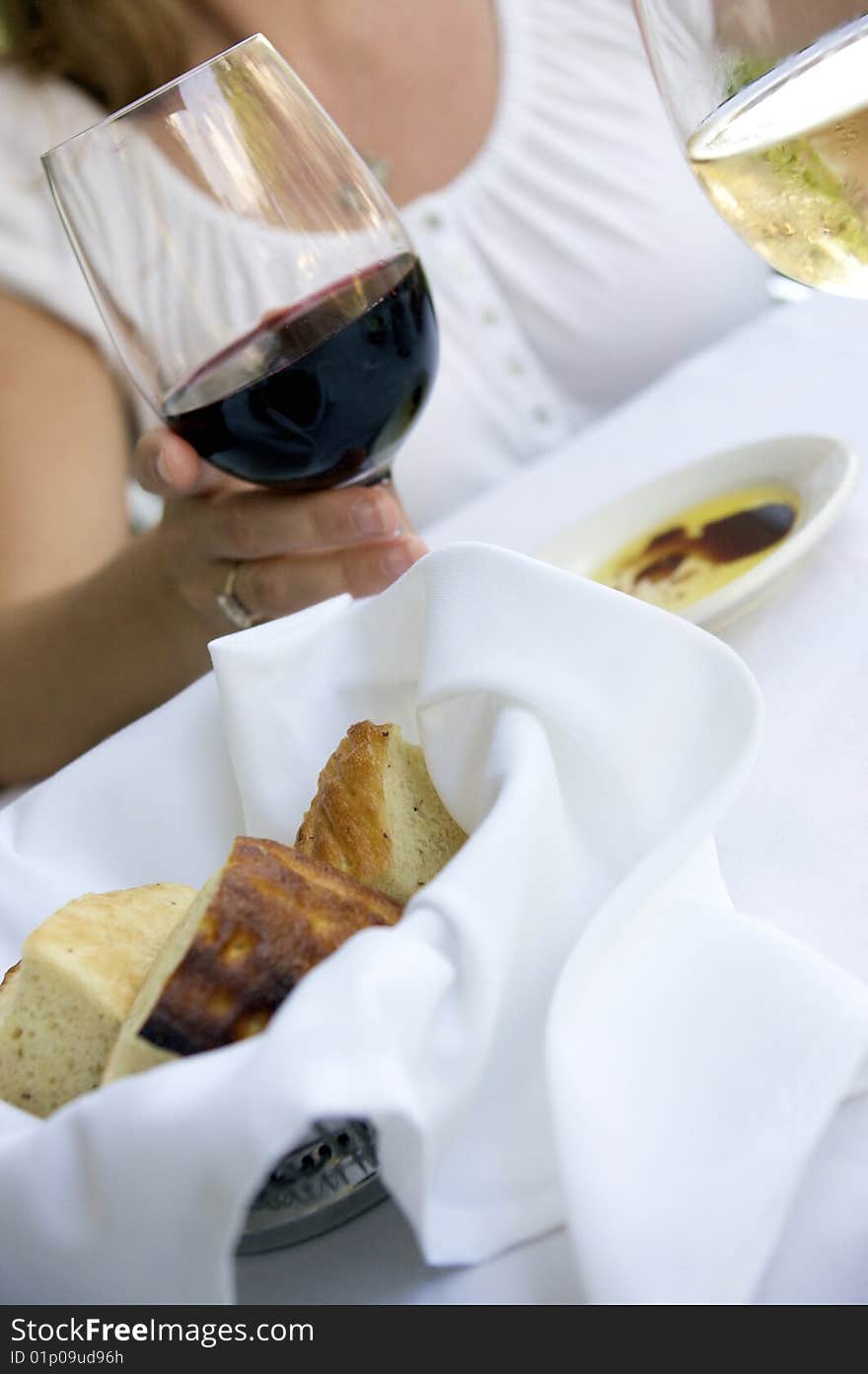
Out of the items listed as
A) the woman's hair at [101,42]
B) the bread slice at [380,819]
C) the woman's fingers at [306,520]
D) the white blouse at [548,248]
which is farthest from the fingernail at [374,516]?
the woman's hair at [101,42]

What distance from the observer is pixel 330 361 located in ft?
2.29

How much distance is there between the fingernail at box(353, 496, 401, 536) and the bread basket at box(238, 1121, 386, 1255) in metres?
0.45

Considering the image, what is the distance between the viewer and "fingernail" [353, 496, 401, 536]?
0.77m

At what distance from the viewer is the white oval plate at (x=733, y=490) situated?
68cm

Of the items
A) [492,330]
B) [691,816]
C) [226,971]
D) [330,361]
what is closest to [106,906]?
[226,971]

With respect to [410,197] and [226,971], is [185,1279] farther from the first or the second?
[410,197]

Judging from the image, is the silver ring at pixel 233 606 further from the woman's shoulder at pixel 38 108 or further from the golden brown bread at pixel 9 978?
the woman's shoulder at pixel 38 108

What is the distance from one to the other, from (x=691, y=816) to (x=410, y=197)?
129cm

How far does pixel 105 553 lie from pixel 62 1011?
1018mm

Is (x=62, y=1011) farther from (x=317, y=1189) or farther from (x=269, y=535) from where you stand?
(x=269, y=535)

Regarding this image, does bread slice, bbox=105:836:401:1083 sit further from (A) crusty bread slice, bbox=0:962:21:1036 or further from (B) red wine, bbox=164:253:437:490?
(B) red wine, bbox=164:253:437:490

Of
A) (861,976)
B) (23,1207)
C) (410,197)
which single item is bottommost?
(861,976)

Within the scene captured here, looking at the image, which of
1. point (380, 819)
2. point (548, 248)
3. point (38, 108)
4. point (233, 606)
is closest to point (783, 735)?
point (380, 819)

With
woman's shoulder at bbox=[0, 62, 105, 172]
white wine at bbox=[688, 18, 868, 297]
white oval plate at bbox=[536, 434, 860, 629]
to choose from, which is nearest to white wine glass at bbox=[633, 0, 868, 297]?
white wine at bbox=[688, 18, 868, 297]
